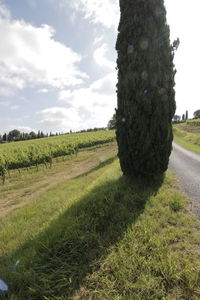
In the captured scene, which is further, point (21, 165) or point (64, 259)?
point (21, 165)

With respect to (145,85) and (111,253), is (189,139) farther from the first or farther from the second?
(111,253)

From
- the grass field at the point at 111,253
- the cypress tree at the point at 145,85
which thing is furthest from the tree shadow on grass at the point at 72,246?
the cypress tree at the point at 145,85

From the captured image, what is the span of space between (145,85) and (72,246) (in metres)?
4.20

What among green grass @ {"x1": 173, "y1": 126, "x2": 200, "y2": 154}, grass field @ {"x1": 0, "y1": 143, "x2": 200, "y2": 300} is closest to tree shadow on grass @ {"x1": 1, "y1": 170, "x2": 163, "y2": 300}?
grass field @ {"x1": 0, "y1": 143, "x2": 200, "y2": 300}

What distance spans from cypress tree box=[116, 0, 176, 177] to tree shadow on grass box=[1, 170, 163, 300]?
126cm

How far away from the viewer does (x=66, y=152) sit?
20453mm

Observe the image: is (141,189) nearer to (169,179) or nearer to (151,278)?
(169,179)

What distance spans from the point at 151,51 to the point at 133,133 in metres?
2.35

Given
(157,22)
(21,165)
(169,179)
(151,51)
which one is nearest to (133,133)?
(169,179)

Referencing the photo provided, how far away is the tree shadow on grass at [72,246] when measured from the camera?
1.92m

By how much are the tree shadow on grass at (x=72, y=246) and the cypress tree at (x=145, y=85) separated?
1263 millimetres

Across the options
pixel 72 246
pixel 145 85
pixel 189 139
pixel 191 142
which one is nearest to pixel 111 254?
pixel 72 246

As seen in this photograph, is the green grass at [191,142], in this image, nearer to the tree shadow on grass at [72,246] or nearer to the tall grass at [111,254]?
the tall grass at [111,254]

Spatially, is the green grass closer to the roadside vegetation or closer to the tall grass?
the roadside vegetation
